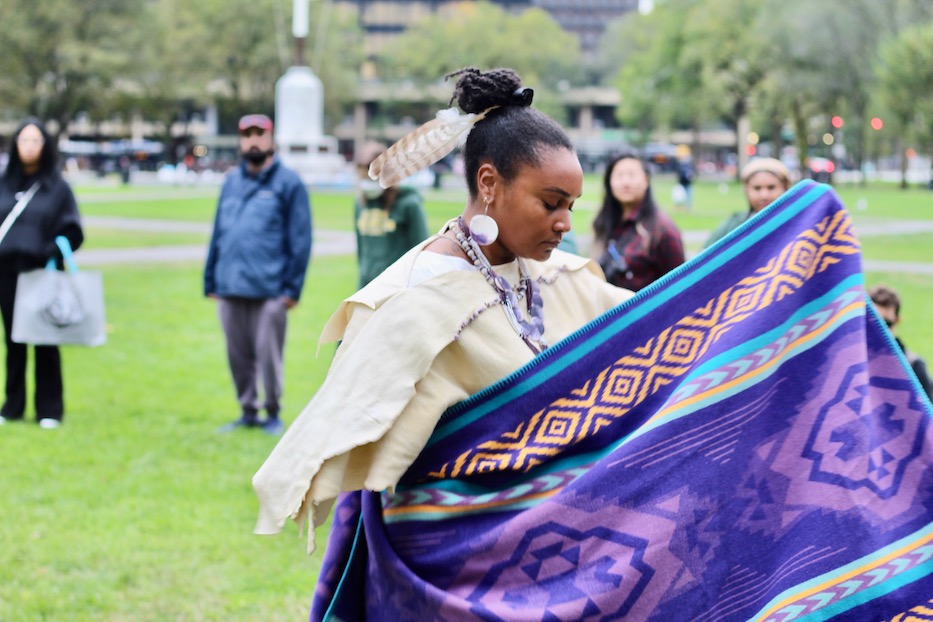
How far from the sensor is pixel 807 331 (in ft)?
9.37

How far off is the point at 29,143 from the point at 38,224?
1.79ft

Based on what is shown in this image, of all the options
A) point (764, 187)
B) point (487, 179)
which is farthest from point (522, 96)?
point (764, 187)

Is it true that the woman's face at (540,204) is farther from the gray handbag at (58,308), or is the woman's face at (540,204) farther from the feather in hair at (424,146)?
the gray handbag at (58,308)

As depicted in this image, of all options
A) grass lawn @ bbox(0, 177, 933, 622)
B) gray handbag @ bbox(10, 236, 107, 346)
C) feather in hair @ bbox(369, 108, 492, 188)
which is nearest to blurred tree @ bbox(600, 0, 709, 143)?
grass lawn @ bbox(0, 177, 933, 622)

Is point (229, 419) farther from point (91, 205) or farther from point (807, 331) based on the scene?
point (91, 205)

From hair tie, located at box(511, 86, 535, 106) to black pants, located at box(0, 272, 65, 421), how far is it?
6323 mm

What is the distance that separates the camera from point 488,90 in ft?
10.1

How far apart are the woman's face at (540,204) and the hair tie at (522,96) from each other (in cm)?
18

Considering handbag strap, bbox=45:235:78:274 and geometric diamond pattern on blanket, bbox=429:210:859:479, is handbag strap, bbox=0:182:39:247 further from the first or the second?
geometric diamond pattern on blanket, bbox=429:210:859:479

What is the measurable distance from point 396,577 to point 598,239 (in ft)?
13.7

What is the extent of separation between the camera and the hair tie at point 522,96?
311 cm

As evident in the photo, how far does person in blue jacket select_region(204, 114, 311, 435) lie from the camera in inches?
327

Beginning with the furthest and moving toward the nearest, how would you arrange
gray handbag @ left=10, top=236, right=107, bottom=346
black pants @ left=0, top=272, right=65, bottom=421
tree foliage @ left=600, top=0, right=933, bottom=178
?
tree foliage @ left=600, top=0, right=933, bottom=178 → black pants @ left=0, top=272, right=65, bottom=421 → gray handbag @ left=10, top=236, right=107, bottom=346

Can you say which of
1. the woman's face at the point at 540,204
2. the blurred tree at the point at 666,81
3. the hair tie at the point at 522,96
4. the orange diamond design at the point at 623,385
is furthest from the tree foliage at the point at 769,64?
the orange diamond design at the point at 623,385
